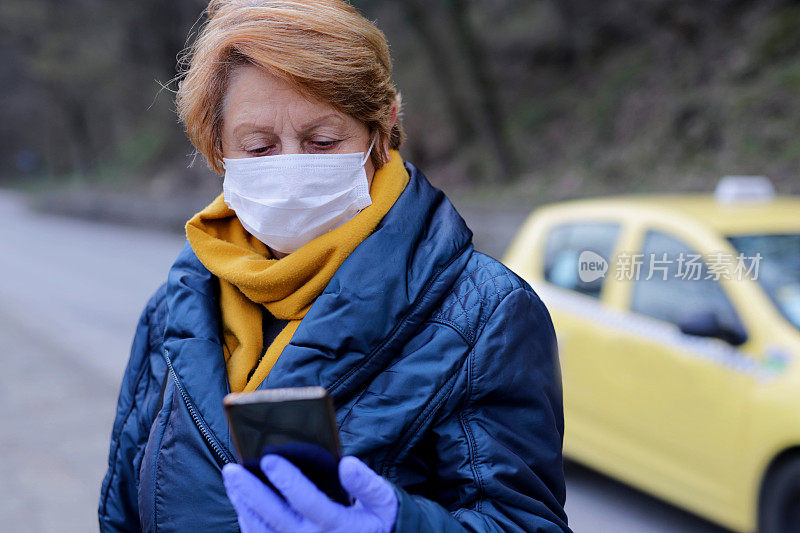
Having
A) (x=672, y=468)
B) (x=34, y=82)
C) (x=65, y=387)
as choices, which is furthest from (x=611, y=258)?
(x=34, y=82)

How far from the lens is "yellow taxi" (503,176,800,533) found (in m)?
3.71

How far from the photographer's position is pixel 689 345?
4.06m

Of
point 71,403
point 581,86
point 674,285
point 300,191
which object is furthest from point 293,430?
point 581,86

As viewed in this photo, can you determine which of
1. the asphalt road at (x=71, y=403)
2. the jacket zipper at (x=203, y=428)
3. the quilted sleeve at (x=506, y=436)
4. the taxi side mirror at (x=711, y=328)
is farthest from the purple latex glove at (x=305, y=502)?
the asphalt road at (x=71, y=403)

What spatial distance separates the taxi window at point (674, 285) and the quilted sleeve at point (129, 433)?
2822 millimetres

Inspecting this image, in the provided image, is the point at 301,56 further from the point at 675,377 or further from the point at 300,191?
the point at 675,377

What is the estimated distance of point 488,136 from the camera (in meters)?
18.5

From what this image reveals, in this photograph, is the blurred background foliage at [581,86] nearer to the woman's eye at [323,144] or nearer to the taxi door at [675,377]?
the taxi door at [675,377]

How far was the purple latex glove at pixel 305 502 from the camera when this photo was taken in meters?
1.23

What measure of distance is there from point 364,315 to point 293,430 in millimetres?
287

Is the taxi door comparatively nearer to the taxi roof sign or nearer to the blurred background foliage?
the taxi roof sign

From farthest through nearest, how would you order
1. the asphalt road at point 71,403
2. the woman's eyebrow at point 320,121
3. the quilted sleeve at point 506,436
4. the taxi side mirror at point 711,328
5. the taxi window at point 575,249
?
1. the taxi window at point 575,249
2. the asphalt road at point 71,403
3. the taxi side mirror at point 711,328
4. the woman's eyebrow at point 320,121
5. the quilted sleeve at point 506,436

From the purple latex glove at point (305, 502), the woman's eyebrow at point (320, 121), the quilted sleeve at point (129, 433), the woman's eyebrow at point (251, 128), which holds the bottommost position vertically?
the quilted sleeve at point (129, 433)

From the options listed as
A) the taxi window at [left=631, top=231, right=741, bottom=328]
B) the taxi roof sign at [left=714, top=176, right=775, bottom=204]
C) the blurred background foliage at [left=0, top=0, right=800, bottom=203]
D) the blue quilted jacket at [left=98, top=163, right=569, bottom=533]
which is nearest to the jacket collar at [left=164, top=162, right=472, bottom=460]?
the blue quilted jacket at [left=98, top=163, right=569, bottom=533]
